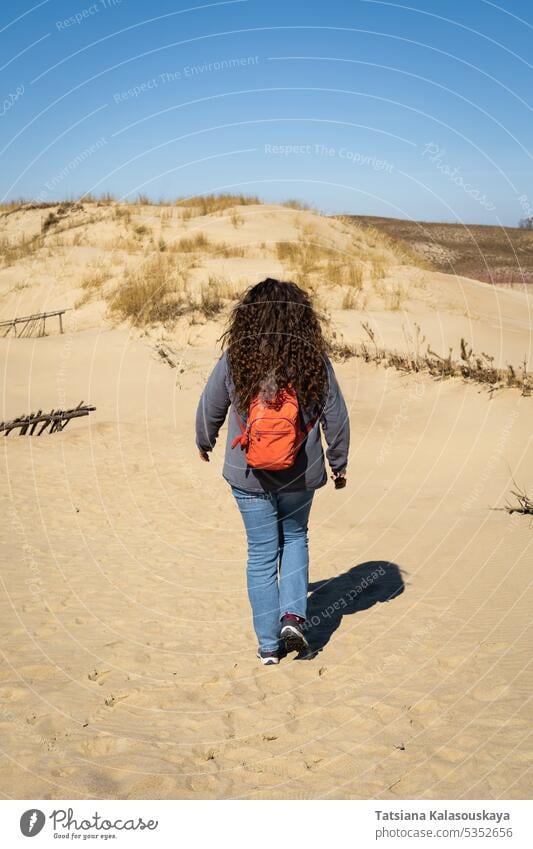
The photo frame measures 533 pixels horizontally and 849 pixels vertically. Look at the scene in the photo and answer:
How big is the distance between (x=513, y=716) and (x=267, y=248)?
1707cm

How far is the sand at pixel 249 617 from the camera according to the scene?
12.6 feet

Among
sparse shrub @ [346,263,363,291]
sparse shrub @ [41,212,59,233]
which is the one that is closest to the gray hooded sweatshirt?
sparse shrub @ [346,263,363,291]

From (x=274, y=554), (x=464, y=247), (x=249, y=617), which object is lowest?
(x=249, y=617)

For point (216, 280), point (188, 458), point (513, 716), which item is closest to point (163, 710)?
point (513, 716)

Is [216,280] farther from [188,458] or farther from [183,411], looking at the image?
[188,458]

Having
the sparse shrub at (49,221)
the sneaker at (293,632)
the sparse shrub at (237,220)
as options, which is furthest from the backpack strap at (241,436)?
the sparse shrub at (49,221)

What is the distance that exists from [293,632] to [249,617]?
1.31 m

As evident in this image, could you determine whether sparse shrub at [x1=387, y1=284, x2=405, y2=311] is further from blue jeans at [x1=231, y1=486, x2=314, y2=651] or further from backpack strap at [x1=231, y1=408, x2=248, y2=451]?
backpack strap at [x1=231, y1=408, x2=248, y2=451]

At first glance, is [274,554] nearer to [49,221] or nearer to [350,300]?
[350,300]

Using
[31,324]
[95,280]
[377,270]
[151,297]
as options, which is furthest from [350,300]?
[31,324]

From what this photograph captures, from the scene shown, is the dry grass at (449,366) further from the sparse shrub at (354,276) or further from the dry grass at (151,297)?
the dry grass at (151,297)

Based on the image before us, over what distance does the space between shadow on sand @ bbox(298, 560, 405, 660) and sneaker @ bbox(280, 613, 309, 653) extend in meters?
0.43

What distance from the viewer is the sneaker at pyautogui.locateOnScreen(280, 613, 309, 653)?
4.82 meters

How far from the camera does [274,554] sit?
15.8ft
